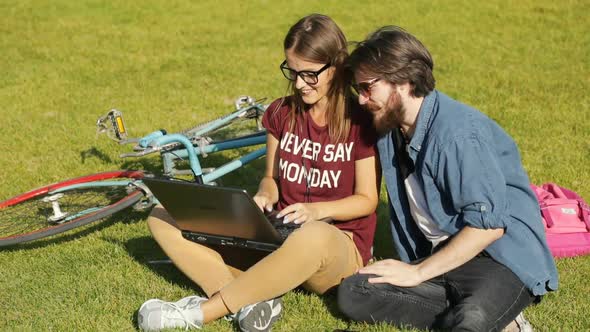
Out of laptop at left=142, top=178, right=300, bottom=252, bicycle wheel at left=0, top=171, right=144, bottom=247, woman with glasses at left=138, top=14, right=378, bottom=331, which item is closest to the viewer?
laptop at left=142, top=178, right=300, bottom=252

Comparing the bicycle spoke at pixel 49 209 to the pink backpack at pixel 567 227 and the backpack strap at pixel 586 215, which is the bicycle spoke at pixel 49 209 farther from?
the backpack strap at pixel 586 215

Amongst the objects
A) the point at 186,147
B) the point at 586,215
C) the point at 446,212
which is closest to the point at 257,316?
the point at 446,212

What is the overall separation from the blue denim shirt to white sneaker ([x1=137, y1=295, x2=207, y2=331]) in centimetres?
127

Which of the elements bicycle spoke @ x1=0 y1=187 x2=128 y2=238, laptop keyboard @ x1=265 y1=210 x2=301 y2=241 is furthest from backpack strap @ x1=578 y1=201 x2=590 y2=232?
bicycle spoke @ x1=0 y1=187 x2=128 y2=238

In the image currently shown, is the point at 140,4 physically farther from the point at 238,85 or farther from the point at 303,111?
the point at 303,111

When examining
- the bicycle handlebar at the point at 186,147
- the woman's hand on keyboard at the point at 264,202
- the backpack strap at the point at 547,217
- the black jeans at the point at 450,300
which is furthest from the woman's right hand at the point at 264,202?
the backpack strap at the point at 547,217

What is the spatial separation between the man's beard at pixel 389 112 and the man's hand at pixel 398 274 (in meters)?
0.67

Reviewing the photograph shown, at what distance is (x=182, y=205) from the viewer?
4.04 metres

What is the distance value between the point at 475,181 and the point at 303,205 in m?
0.95

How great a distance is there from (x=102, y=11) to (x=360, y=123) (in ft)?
31.3

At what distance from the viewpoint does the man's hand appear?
3734 millimetres

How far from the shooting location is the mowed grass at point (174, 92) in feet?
14.6

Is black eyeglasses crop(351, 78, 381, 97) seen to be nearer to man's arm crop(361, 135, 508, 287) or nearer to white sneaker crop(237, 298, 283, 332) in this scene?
man's arm crop(361, 135, 508, 287)

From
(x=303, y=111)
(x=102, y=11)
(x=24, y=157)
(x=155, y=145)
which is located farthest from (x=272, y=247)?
(x=102, y=11)
